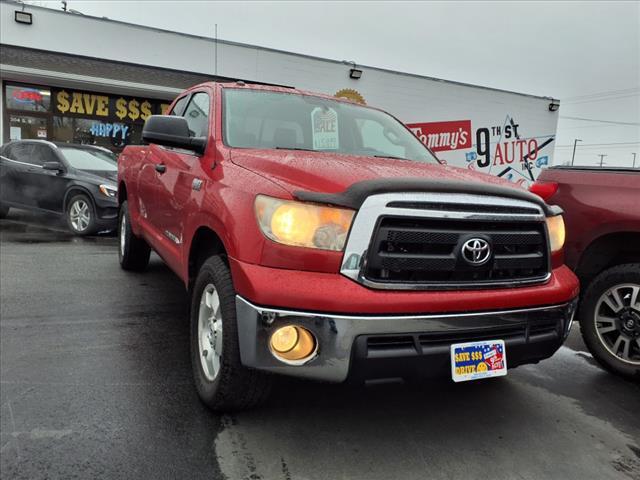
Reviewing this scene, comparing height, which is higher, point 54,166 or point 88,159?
point 88,159

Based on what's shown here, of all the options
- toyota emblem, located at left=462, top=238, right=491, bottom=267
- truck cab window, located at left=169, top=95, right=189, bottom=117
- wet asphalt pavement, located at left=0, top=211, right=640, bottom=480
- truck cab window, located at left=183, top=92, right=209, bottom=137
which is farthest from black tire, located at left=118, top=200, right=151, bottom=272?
toyota emblem, located at left=462, top=238, right=491, bottom=267

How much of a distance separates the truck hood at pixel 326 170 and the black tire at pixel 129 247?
3.03 m

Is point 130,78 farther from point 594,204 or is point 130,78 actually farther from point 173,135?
point 594,204

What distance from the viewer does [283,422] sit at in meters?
2.66

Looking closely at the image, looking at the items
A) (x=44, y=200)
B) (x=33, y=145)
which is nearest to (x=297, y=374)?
(x=44, y=200)

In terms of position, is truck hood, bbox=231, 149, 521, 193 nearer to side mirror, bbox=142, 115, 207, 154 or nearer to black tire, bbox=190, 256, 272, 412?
side mirror, bbox=142, 115, 207, 154

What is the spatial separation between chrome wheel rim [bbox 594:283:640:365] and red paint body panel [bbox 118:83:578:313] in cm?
87

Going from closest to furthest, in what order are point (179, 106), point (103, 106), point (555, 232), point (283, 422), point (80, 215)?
point (283, 422) → point (555, 232) → point (179, 106) → point (80, 215) → point (103, 106)

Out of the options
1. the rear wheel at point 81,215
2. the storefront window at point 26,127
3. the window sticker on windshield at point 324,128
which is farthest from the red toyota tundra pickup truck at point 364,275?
the storefront window at point 26,127

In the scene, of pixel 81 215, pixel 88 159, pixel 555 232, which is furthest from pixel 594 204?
pixel 88 159

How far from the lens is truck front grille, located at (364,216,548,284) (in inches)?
86.8

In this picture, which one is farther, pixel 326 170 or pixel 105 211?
pixel 105 211

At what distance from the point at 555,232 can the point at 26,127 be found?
1581cm

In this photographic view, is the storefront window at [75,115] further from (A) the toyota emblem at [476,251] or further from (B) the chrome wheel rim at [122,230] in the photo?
(A) the toyota emblem at [476,251]
